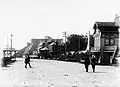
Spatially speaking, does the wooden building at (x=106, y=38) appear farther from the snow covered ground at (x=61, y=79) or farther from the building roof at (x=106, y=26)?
the snow covered ground at (x=61, y=79)

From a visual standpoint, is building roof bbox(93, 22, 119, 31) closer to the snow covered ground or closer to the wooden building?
the wooden building

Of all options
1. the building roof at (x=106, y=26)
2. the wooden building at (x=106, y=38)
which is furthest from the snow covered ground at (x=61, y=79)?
the building roof at (x=106, y=26)

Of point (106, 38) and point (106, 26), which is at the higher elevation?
point (106, 26)

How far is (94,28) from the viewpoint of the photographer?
61.2 m

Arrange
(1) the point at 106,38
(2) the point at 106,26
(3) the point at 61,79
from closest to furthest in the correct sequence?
(3) the point at 61,79, (1) the point at 106,38, (2) the point at 106,26

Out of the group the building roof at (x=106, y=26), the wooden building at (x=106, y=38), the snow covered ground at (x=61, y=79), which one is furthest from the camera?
the building roof at (x=106, y=26)

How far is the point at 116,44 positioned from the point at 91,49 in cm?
590

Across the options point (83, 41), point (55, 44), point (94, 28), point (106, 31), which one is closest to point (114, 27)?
point (106, 31)

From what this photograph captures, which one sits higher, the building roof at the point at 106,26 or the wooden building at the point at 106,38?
the building roof at the point at 106,26

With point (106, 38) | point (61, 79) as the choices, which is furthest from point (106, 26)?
point (61, 79)

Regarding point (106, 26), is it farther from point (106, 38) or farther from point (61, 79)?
point (61, 79)

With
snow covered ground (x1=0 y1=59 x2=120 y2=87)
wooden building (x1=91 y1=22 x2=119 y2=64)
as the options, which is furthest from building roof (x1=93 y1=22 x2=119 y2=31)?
snow covered ground (x1=0 y1=59 x2=120 y2=87)

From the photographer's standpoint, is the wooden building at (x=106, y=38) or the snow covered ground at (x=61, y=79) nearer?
the snow covered ground at (x=61, y=79)

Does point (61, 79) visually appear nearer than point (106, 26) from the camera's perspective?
Yes
